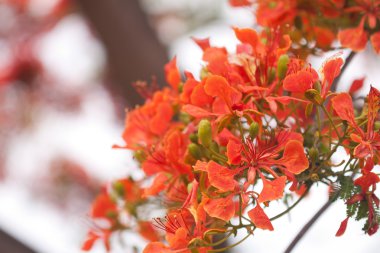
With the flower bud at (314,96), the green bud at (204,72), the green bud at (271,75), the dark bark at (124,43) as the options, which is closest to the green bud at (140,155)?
the green bud at (204,72)

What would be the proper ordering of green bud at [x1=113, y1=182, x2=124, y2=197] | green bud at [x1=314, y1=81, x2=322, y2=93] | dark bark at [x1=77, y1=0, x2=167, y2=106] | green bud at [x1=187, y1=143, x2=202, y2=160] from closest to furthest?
1. green bud at [x1=314, y1=81, x2=322, y2=93]
2. green bud at [x1=187, y1=143, x2=202, y2=160]
3. green bud at [x1=113, y1=182, x2=124, y2=197]
4. dark bark at [x1=77, y1=0, x2=167, y2=106]

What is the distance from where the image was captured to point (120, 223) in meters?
2.09

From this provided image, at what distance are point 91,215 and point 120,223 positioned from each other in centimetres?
9

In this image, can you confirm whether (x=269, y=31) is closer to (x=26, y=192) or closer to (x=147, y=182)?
(x=147, y=182)

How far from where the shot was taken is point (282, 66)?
1500 millimetres

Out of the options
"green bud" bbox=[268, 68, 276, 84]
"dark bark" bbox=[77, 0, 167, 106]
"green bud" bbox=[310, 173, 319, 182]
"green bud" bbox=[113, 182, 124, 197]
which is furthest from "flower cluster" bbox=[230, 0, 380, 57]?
"dark bark" bbox=[77, 0, 167, 106]

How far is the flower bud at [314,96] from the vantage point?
1.38 m

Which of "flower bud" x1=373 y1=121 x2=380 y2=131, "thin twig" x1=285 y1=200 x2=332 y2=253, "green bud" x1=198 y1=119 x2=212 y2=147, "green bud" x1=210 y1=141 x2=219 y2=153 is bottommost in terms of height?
"thin twig" x1=285 y1=200 x2=332 y2=253

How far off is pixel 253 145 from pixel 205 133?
4.2 inches

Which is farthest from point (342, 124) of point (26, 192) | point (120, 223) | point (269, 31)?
point (26, 192)

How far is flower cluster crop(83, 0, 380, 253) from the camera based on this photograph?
1.36 metres

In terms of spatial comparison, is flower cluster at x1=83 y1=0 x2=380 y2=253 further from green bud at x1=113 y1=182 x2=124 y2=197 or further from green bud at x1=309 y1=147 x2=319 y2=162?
green bud at x1=113 y1=182 x2=124 y2=197

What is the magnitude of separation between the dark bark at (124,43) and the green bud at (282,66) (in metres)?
1.92

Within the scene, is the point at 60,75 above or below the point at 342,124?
below
